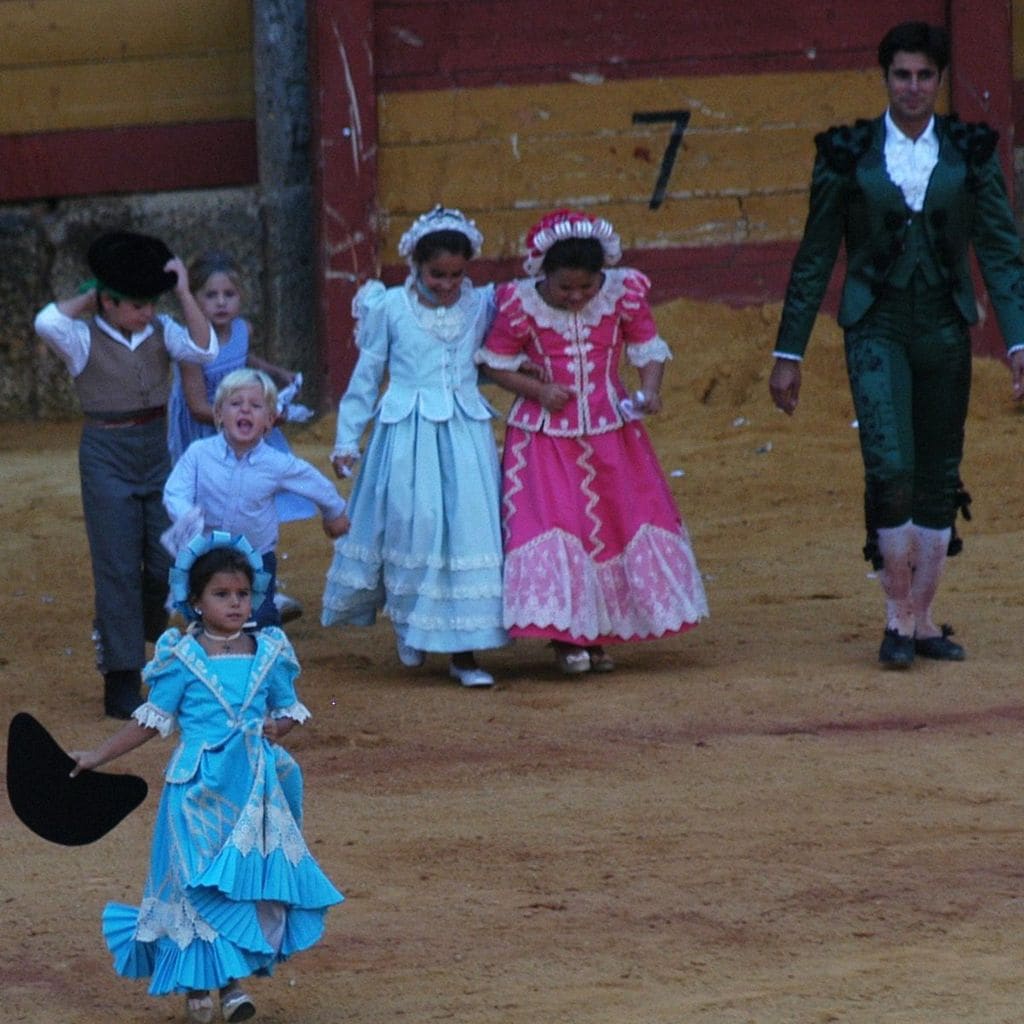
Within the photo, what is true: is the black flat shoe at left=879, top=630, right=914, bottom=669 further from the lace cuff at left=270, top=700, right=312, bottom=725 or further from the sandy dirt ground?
the lace cuff at left=270, top=700, right=312, bottom=725

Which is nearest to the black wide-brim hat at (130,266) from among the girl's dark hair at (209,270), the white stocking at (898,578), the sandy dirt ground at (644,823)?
the girl's dark hair at (209,270)

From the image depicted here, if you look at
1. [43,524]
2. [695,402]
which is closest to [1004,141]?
[695,402]

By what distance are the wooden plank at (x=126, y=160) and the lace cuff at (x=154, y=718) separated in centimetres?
849

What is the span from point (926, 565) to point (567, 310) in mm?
1426

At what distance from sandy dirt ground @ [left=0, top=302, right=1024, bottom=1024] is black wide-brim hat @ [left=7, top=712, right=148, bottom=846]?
407 mm

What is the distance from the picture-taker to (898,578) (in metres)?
7.74

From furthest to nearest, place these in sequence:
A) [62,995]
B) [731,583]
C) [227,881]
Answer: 1. [731,583]
2. [62,995]
3. [227,881]

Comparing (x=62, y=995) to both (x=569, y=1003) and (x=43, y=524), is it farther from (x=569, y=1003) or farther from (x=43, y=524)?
(x=43, y=524)

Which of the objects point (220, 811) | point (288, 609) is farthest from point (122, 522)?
point (220, 811)

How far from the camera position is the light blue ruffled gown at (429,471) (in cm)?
789

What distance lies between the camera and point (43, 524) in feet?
36.1

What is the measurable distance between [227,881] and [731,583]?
→ 4917mm

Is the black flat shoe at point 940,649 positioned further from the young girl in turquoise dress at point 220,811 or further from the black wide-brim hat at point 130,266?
the young girl in turquoise dress at point 220,811

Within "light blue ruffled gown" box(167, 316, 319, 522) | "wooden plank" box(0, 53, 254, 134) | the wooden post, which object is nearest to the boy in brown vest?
"light blue ruffled gown" box(167, 316, 319, 522)
